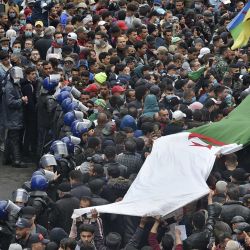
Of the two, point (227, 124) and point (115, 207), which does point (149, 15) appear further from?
point (115, 207)

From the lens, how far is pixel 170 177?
17.1 metres

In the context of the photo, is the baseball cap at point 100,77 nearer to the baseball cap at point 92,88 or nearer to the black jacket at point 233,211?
the baseball cap at point 92,88

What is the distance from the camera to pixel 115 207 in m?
16.2

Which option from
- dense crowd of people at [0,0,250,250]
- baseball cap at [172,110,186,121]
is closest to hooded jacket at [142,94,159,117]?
dense crowd of people at [0,0,250,250]

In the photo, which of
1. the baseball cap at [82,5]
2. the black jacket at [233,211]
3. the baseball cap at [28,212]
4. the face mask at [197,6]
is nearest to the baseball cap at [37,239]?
the baseball cap at [28,212]

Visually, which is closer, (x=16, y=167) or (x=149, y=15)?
(x=16, y=167)

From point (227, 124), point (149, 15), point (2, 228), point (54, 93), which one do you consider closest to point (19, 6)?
point (149, 15)

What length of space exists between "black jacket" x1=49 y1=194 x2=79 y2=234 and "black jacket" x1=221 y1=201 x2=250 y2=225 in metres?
1.98

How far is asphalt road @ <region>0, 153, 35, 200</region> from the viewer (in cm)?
2030

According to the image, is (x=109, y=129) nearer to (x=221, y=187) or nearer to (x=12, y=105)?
(x=12, y=105)

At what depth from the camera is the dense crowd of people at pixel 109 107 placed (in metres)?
15.7

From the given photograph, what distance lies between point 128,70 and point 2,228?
723 cm

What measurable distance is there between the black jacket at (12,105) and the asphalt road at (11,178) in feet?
2.38

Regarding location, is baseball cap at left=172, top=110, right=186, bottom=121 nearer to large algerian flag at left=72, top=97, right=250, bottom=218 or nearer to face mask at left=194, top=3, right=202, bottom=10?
large algerian flag at left=72, top=97, right=250, bottom=218
